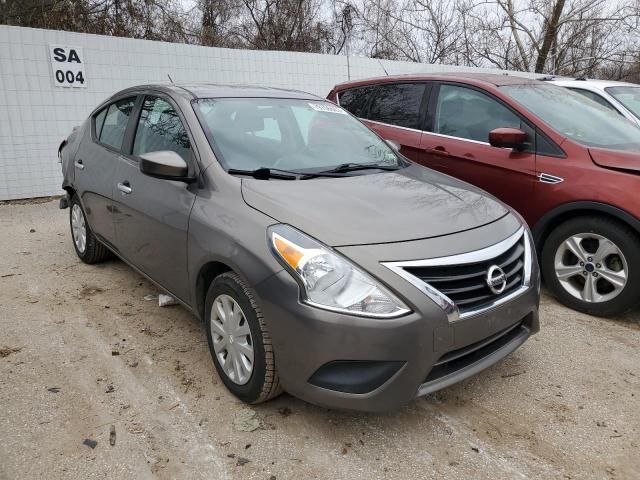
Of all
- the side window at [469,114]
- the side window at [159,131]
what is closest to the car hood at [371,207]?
the side window at [159,131]

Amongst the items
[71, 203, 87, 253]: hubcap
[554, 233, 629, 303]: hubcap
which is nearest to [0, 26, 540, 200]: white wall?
[71, 203, 87, 253]: hubcap

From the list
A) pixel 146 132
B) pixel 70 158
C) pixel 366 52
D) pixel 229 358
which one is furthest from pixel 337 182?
pixel 366 52

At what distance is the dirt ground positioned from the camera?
2.20 metres

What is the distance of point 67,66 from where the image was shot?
7441mm

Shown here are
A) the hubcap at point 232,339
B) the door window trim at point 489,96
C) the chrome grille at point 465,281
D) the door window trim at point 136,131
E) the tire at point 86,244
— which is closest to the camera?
the chrome grille at point 465,281

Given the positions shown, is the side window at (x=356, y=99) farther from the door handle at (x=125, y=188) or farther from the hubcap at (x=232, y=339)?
the hubcap at (x=232, y=339)

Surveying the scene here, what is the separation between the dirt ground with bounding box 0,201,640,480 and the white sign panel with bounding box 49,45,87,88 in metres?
5.06

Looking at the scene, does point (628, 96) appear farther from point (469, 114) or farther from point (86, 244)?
point (86, 244)

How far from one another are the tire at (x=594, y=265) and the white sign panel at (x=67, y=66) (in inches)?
274

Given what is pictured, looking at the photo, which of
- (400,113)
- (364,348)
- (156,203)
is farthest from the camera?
(400,113)

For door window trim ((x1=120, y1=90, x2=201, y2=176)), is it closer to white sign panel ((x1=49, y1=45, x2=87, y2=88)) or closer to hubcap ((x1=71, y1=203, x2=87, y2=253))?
hubcap ((x1=71, y1=203, x2=87, y2=253))

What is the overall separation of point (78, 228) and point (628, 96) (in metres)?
6.23

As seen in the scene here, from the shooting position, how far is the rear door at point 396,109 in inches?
190

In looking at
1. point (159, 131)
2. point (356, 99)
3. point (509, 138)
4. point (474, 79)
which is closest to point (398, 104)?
point (356, 99)
